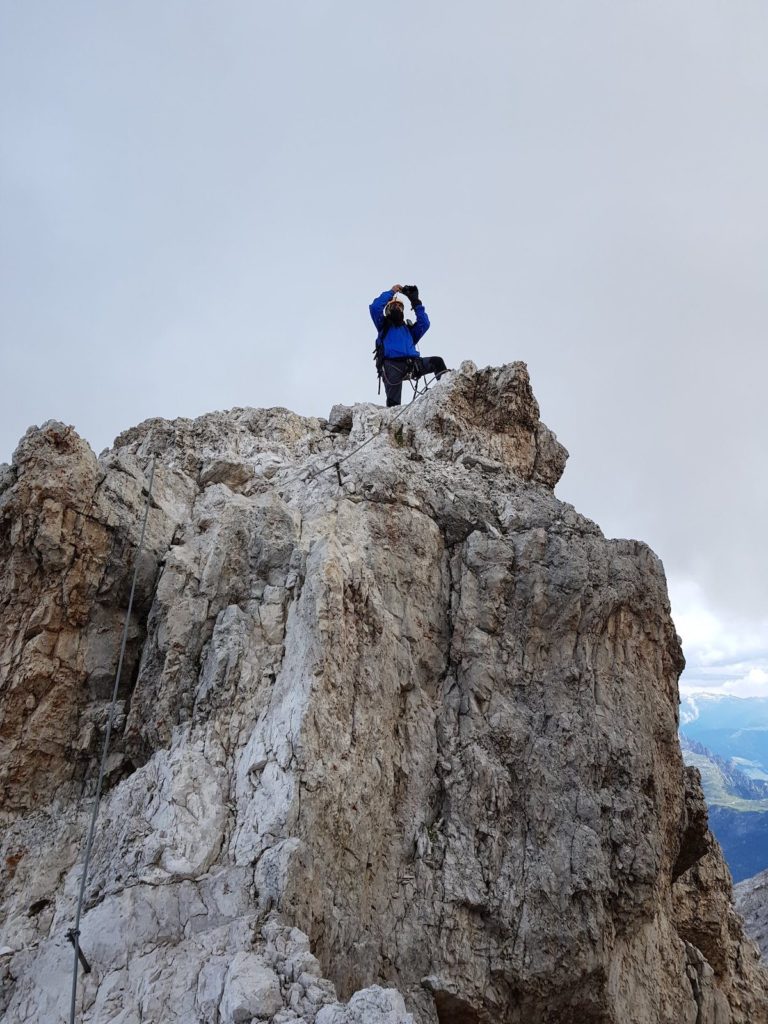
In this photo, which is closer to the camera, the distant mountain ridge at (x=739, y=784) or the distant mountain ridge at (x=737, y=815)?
the distant mountain ridge at (x=737, y=815)

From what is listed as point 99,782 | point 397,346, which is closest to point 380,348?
point 397,346

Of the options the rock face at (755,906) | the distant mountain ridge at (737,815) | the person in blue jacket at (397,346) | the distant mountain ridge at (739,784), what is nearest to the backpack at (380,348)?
the person in blue jacket at (397,346)

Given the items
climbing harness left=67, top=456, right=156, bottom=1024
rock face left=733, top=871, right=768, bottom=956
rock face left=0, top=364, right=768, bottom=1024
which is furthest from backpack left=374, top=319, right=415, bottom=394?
rock face left=733, top=871, right=768, bottom=956

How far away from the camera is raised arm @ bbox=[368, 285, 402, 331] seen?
15062 millimetres

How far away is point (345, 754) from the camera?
842 centimetres

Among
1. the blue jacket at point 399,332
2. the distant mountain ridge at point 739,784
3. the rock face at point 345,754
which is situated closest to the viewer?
the rock face at point 345,754

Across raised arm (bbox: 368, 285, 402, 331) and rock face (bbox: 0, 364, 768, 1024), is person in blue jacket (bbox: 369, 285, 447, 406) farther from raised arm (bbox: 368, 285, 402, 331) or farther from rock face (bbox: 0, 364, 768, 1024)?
rock face (bbox: 0, 364, 768, 1024)

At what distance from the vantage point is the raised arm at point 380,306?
49.4ft

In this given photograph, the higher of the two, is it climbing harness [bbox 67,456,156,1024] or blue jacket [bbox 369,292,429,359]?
blue jacket [bbox 369,292,429,359]

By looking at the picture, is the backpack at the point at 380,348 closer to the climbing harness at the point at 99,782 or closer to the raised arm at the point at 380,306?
the raised arm at the point at 380,306

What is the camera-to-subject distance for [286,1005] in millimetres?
6098

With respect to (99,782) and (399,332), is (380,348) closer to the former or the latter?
(399,332)

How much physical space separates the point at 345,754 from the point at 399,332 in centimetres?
1019

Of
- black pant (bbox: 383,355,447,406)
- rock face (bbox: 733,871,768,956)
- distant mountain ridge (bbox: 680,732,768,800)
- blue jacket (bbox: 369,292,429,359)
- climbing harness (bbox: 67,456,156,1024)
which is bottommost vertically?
rock face (bbox: 733,871,768,956)
